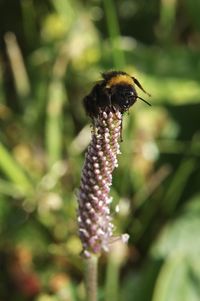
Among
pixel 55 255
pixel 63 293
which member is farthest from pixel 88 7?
pixel 63 293

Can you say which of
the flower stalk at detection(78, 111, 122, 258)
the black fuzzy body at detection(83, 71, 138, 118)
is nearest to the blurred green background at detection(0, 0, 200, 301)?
the flower stalk at detection(78, 111, 122, 258)

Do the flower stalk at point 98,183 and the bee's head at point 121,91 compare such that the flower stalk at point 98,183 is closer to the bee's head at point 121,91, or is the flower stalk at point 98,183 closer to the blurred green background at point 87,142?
the bee's head at point 121,91

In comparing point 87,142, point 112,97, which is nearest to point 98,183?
point 112,97

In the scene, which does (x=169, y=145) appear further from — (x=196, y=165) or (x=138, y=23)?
(x=138, y=23)

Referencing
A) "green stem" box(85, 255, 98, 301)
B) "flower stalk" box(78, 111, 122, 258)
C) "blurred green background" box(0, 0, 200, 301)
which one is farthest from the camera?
"blurred green background" box(0, 0, 200, 301)

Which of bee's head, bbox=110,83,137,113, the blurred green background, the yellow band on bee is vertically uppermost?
the blurred green background

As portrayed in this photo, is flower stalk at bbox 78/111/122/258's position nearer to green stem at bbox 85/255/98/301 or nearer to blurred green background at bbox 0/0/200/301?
green stem at bbox 85/255/98/301

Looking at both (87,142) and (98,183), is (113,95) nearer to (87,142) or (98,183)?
(98,183)
